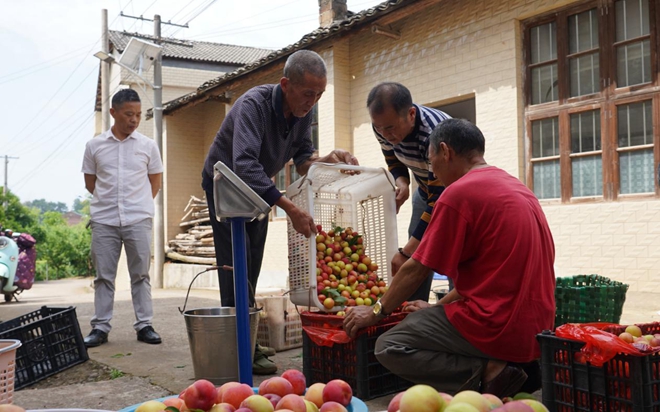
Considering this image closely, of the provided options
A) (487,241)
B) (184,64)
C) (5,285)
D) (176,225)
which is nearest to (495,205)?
(487,241)

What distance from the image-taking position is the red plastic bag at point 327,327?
3581 mm

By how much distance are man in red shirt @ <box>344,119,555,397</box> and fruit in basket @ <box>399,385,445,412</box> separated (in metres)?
1.31

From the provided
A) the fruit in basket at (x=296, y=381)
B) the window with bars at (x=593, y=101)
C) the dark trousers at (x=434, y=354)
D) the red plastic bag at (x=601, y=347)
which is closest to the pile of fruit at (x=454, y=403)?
the fruit in basket at (x=296, y=381)

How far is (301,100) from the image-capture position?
4.02 metres

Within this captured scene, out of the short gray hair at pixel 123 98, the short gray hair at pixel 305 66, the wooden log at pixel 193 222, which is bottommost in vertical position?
the wooden log at pixel 193 222

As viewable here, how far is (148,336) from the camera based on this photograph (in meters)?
5.58

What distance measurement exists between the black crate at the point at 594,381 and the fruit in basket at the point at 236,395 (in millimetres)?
1417

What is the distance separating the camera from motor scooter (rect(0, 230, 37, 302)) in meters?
12.6

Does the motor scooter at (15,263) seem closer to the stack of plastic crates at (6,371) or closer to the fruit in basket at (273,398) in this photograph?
the stack of plastic crates at (6,371)

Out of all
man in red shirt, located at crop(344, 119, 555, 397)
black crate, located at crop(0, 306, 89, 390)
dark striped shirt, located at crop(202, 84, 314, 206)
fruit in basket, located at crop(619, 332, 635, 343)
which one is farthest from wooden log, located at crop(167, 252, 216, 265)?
fruit in basket, located at crop(619, 332, 635, 343)

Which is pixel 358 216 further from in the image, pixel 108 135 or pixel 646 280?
pixel 646 280

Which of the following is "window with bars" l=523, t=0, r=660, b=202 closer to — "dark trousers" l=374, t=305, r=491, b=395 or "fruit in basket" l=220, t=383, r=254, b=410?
"dark trousers" l=374, t=305, r=491, b=395

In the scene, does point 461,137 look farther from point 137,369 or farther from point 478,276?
point 137,369

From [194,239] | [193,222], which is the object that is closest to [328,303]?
[194,239]
